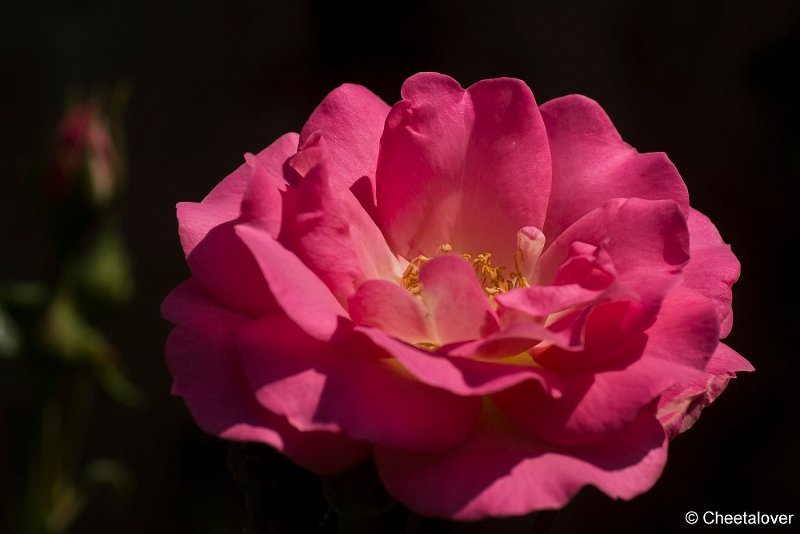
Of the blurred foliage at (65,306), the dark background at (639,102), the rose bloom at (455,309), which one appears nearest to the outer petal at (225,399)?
the rose bloom at (455,309)

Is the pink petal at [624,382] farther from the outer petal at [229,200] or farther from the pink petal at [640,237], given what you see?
the outer petal at [229,200]

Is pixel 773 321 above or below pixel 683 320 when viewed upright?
below

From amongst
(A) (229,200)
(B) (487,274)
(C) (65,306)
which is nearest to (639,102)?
(B) (487,274)

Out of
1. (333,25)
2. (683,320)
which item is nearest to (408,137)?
(683,320)

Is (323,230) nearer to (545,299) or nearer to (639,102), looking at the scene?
(545,299)

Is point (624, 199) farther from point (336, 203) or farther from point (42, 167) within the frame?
point (42, 167)

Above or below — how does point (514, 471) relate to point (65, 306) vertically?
below

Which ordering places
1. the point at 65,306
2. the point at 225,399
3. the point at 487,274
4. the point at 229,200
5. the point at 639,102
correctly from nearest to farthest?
the point at 65,306 < the point at 225,399 < the point at 229,200 < the point at 487,274 < the point at 639,102
